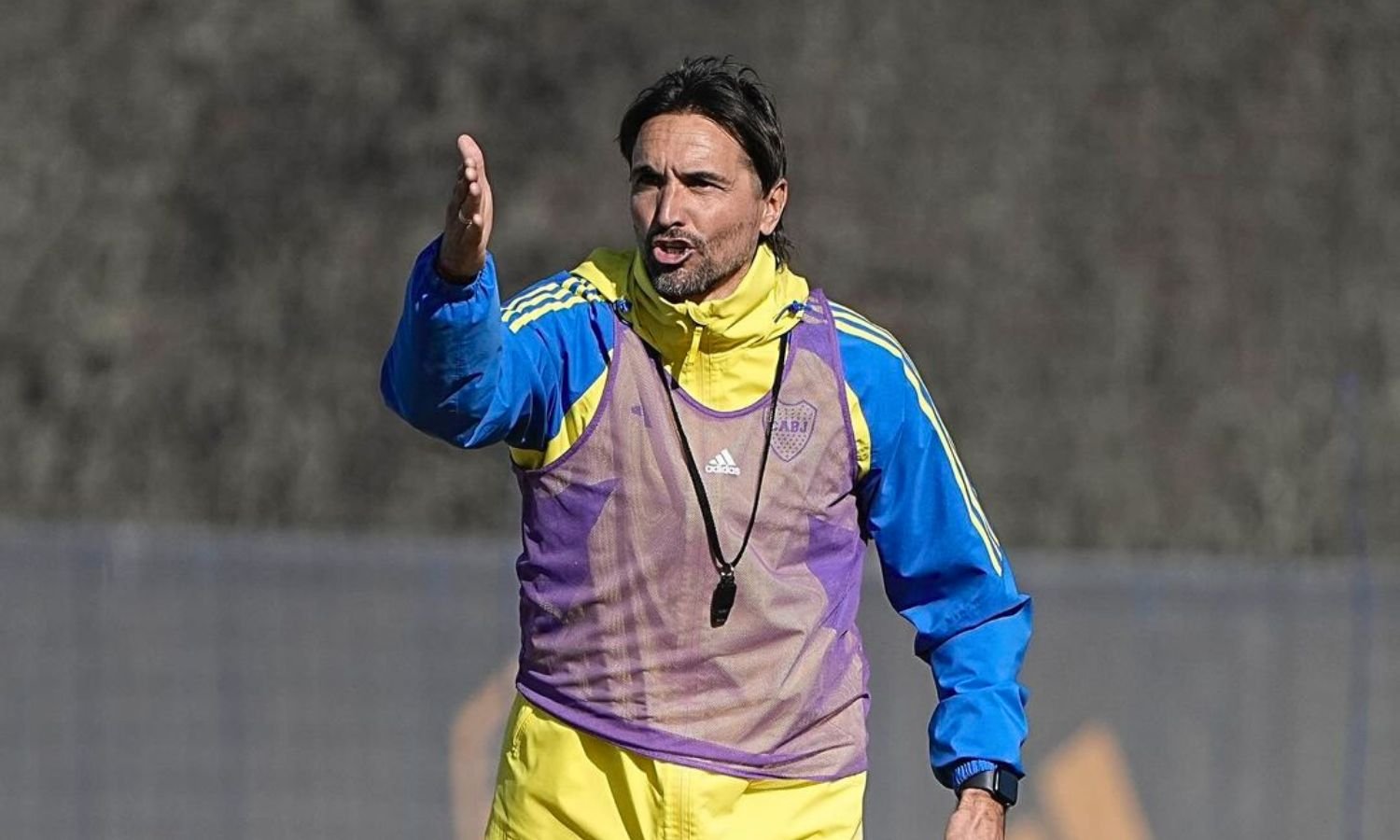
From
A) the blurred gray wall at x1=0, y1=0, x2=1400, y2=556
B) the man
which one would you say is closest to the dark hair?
the man

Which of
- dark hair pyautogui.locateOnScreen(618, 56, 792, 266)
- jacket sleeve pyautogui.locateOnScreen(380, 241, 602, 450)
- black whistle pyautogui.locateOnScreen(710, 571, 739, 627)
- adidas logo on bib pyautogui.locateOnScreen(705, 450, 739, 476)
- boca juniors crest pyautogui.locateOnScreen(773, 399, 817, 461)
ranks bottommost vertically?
black whistle pyautogui.locateOnScreen(710, 571, 739, 627)

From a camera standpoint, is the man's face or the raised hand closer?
the raised hand

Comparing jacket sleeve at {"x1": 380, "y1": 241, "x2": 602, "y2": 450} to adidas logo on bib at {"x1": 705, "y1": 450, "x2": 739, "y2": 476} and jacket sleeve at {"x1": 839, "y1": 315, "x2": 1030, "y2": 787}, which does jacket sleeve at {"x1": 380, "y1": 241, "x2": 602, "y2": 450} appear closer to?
adidas logo on bib at {"x1": 705, "y1": 450, "x2": 739, "y2": 476}

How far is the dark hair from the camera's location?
3.33 meters

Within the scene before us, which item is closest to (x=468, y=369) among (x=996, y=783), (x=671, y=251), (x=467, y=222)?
(x=467, y=222)

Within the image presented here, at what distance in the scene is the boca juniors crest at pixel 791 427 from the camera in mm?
3264

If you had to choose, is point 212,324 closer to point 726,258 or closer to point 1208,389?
point 1208,389

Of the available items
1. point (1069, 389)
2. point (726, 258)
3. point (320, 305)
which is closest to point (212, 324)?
point (320, 305)

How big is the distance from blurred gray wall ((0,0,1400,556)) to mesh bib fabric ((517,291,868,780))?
4.57 meters

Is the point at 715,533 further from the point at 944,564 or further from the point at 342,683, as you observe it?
the point at 342,683

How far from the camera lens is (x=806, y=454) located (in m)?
3.27

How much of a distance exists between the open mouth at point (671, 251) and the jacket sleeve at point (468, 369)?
218 millimetres

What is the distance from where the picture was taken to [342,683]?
21.8 ft

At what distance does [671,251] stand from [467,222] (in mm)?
490
